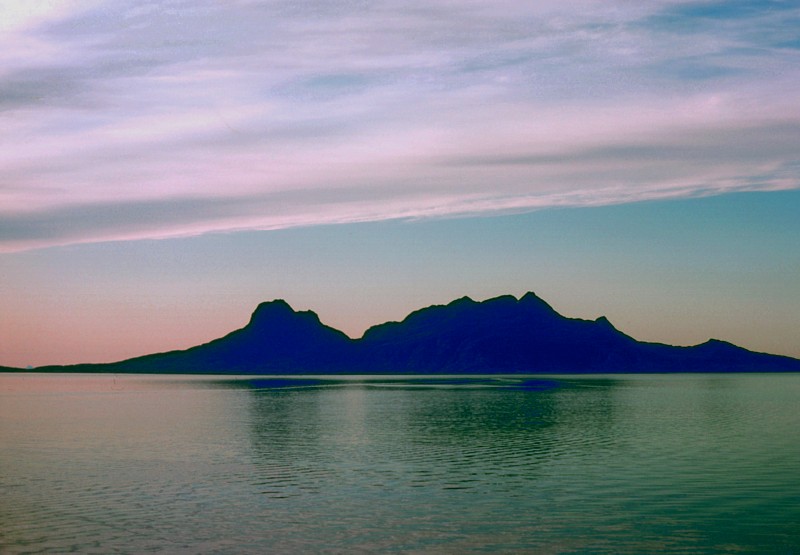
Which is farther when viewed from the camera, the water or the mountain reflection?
the mountain reflection

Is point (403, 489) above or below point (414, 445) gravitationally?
below

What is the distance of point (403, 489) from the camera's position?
Result: 159 feet

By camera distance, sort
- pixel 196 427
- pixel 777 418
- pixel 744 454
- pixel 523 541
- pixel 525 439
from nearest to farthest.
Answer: pixel 523 541 < pixel 744 454 < pixel 525 439 < pixel 196 427 < pixel 777 418

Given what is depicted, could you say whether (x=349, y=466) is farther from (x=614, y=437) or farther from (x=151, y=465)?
(x=614, y=437)

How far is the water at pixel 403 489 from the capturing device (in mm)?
35781

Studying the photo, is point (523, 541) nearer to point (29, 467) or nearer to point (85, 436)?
point (29, 467)

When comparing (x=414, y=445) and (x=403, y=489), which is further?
(x=414, y=445)

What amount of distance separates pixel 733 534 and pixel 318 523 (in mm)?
18744

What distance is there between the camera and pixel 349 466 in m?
59.4

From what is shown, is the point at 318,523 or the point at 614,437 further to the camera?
the point at 614,437

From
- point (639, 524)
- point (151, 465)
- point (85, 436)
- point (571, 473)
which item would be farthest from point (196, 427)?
point (639, 524)

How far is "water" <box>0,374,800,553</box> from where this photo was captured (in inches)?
1409

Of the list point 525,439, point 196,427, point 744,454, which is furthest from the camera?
point 196,427

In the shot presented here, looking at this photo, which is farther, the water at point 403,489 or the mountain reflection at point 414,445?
the mountain reflection at point 414,445
